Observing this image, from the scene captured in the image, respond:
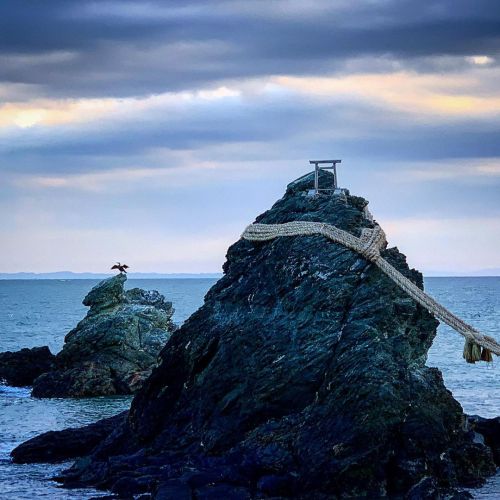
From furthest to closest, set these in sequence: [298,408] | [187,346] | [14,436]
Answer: [14,436] → [187,346] → [298,408]

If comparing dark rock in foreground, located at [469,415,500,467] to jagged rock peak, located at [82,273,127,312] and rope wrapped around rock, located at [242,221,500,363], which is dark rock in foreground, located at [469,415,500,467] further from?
jagged rock peak, located at [82,273,127,312]

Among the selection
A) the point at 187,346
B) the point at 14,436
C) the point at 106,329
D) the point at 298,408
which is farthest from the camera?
the point at 106,329

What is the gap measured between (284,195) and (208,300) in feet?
15.2

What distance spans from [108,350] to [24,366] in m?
7.70

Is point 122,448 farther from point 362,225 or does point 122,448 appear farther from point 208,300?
point 362,225

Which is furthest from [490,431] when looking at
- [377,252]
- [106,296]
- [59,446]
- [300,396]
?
[106,296]

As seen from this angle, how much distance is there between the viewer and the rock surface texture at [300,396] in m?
26.8

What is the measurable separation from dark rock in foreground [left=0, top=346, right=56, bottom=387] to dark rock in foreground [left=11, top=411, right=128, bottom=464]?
21.5m

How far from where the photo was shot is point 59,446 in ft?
110

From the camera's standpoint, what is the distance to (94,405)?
47.3 m

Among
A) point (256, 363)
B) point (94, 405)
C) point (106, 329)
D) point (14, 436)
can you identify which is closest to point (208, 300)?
point (256, 363)

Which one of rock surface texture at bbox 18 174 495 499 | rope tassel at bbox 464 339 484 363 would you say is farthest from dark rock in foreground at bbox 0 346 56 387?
rope tassel at bbox 464 339 484 363

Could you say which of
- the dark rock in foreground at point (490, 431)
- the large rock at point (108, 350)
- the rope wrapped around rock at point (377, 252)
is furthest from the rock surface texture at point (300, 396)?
the large rock at point (108, 350)

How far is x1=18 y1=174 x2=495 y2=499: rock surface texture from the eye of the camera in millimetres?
26750
